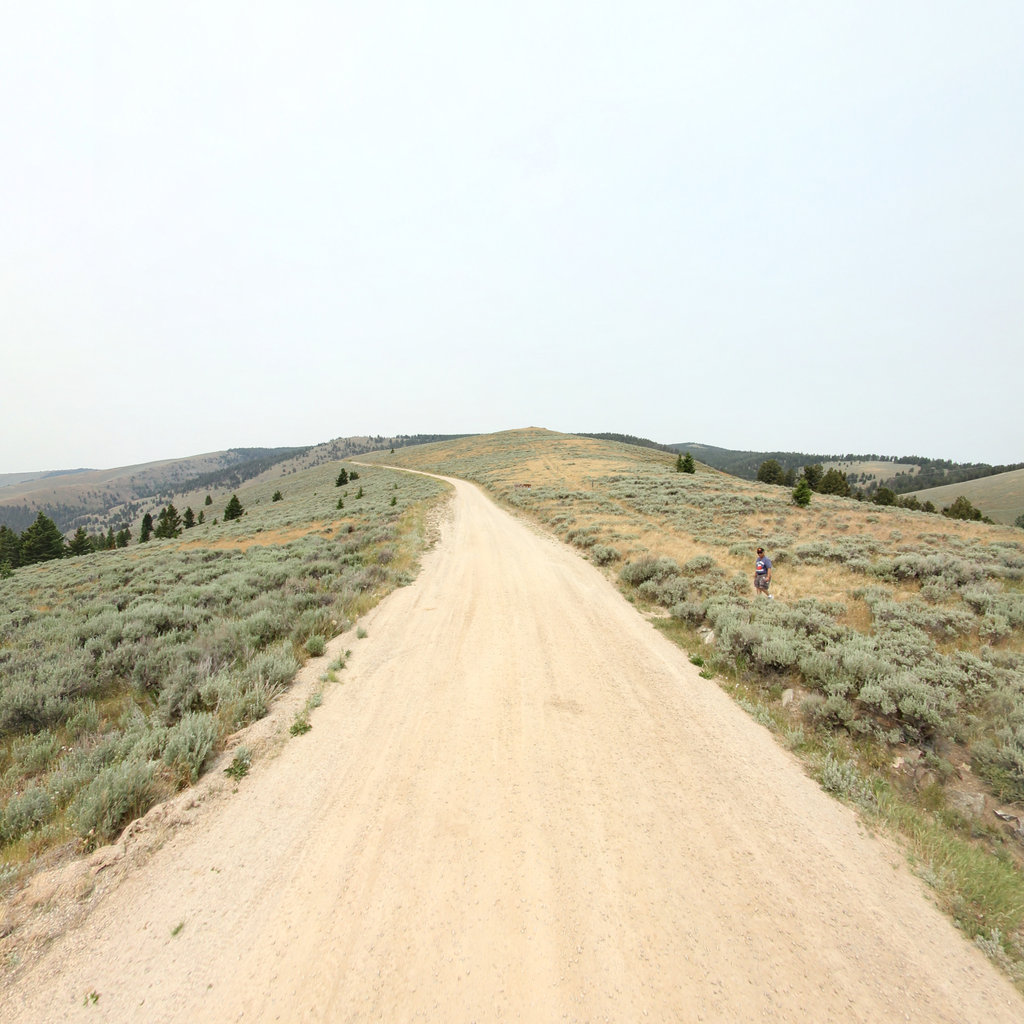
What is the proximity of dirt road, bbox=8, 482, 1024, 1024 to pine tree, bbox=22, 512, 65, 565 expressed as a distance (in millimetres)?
82914

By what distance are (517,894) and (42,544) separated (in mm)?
88595

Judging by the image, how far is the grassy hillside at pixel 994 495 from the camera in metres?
109

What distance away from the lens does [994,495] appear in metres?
122

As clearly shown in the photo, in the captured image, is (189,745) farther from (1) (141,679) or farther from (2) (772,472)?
(2) (772,472)

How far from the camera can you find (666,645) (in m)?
9.15

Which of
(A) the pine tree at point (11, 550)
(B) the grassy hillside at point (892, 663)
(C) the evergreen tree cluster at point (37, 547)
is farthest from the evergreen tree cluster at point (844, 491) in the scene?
(A) the pine tree at point (11, 550)

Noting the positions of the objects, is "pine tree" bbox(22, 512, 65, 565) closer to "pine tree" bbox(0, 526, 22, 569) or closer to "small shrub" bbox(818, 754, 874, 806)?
"pine tree" bbox(0, 526, 22, 569)

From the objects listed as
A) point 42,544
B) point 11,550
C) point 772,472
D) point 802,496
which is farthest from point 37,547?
point 772,472

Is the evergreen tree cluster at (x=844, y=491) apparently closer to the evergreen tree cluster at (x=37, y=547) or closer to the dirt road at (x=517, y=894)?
the dirt road at (x=517, y=894)

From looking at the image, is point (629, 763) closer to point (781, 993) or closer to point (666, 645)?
point (781, 993)

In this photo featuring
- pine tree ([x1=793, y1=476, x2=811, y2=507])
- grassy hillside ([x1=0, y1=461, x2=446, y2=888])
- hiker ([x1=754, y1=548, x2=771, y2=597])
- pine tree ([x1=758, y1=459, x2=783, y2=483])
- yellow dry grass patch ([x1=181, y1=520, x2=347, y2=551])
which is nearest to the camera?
grassy hillside ([x1=0, y1=461, x2=446, y2=888])

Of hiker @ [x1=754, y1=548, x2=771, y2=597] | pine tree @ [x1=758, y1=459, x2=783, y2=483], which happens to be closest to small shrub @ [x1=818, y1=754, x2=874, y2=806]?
hiker @ [x1=754, y1=548, x2=771, y2=597]

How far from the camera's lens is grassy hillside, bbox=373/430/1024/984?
4602 millimetres

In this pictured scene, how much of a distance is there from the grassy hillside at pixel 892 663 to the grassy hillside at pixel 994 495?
128439 millimetres
